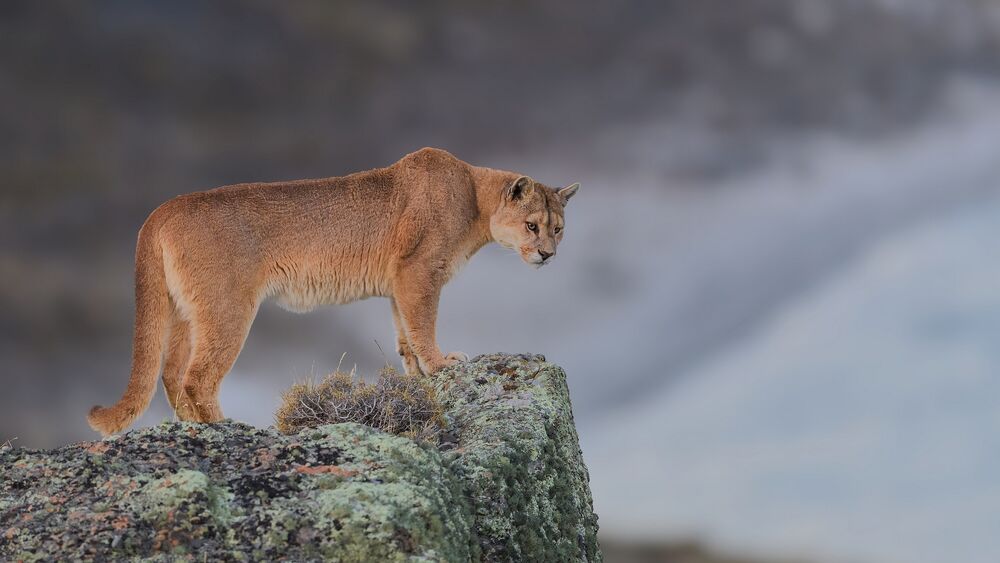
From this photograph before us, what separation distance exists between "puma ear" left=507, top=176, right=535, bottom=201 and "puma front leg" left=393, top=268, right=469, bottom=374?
4.25 ft

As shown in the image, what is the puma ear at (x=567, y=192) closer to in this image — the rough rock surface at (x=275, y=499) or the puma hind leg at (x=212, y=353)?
the puma hind leg at (x=212, y=353)

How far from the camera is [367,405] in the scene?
8.00m

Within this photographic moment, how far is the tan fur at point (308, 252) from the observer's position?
10070mm

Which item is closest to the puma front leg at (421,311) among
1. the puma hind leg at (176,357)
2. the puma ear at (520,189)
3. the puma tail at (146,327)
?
the puma ear at (520,189)

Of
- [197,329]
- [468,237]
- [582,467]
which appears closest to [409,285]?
[468,237]

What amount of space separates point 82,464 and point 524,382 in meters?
3.70

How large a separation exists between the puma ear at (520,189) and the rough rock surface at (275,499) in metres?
5.06

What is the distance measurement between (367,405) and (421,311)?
2.90 meters

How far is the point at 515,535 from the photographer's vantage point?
6180mm

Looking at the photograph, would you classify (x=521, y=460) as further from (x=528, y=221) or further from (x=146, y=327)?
(x=146, y=327)

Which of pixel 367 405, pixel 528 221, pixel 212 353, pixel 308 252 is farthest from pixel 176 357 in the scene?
pixel 528 221

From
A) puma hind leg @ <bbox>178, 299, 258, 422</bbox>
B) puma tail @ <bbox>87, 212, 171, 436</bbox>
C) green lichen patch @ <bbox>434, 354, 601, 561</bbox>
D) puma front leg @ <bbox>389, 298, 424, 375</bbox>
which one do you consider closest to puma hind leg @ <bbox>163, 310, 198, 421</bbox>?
puma tail @ <bbox>87, 212, 171, 436</bbox>

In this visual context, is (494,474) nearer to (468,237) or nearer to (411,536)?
(411,536)

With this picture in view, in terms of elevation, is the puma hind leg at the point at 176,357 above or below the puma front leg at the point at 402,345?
below
